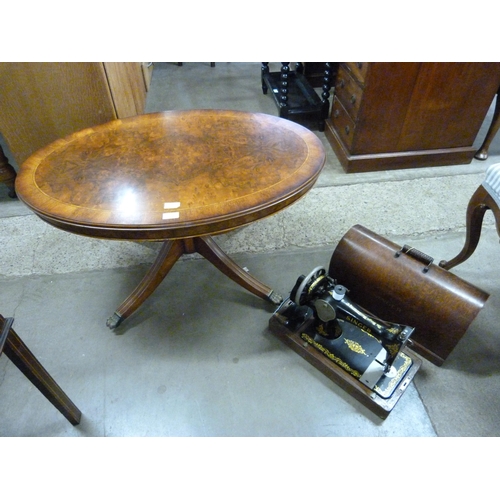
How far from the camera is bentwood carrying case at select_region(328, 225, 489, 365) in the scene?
116 centimetres

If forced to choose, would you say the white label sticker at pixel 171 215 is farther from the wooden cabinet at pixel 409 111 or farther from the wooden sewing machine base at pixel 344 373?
the wooden cabinet at pixel 409 111

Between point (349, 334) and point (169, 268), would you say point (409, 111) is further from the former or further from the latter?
point (169, 268)

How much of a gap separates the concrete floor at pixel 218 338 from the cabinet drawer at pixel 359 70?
→ 0.63 meters

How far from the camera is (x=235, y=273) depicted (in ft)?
4.92

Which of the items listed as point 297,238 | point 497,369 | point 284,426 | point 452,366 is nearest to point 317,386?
point 284,426

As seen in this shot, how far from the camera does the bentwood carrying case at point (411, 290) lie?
116 centimetres

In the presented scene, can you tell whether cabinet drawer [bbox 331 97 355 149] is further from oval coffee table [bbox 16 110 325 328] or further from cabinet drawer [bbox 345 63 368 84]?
oval coffee table [bbox 16 110 325 328]

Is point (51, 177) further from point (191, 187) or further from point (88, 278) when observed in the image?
point (88, 278)

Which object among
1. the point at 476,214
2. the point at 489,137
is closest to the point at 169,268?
the point at 476,214

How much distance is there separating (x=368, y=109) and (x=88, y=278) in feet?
6.07

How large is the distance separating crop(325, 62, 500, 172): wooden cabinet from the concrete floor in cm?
25

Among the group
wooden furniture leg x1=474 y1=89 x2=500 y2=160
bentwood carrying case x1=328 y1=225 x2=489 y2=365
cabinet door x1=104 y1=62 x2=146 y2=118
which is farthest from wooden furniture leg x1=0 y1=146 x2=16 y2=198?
wooden furniture leg x1=474 y1=89 x2=500 y2=160

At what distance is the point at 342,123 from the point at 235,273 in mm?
1491

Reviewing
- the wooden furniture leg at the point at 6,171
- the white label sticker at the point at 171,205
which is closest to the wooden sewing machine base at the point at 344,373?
the white label sticker at the point at 171,205
